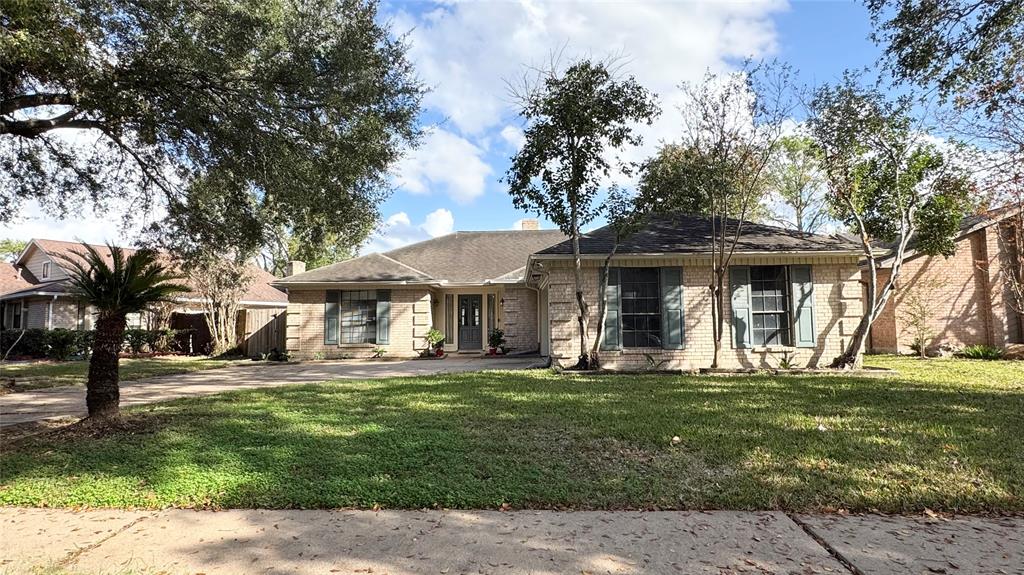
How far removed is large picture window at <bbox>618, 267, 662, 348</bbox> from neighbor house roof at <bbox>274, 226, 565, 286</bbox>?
5509 millimetres

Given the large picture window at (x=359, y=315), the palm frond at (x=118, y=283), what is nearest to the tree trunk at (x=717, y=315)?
the palm frond at (x=118, y=283)

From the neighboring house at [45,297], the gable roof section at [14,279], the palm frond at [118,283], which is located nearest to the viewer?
the palm frond at [118,283]

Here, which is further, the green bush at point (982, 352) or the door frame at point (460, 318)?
the door frame at point (460, 318)

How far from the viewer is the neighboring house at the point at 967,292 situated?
14273 mm

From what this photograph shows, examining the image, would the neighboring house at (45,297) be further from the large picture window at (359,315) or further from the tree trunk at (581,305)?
the tree trunk at (581,305)

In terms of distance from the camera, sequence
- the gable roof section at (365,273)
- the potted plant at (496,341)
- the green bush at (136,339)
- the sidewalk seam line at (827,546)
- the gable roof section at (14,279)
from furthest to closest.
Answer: the gable roof section at (14,279) → the green bush at (136,339) → the potted plant at (496,341) → the gable roof section at (365,273) → the sidewalk seam line at (827,546)

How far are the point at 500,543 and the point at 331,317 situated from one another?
1506cm

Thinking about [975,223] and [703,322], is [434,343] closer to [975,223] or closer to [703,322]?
[703,322]

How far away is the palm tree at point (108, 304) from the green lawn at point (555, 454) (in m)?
0.47

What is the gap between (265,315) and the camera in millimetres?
18750

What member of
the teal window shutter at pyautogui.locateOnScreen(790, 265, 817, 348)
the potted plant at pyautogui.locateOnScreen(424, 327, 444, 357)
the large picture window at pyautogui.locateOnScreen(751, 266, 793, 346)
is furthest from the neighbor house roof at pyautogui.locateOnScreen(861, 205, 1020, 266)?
the potted plant at pyautogui.locateOnScreen(424, 327, 444, 357)

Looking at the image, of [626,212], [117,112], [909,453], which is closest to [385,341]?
[626,212]

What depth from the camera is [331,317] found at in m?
16.9

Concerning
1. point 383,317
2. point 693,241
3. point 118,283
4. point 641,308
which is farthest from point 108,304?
point 383,317
